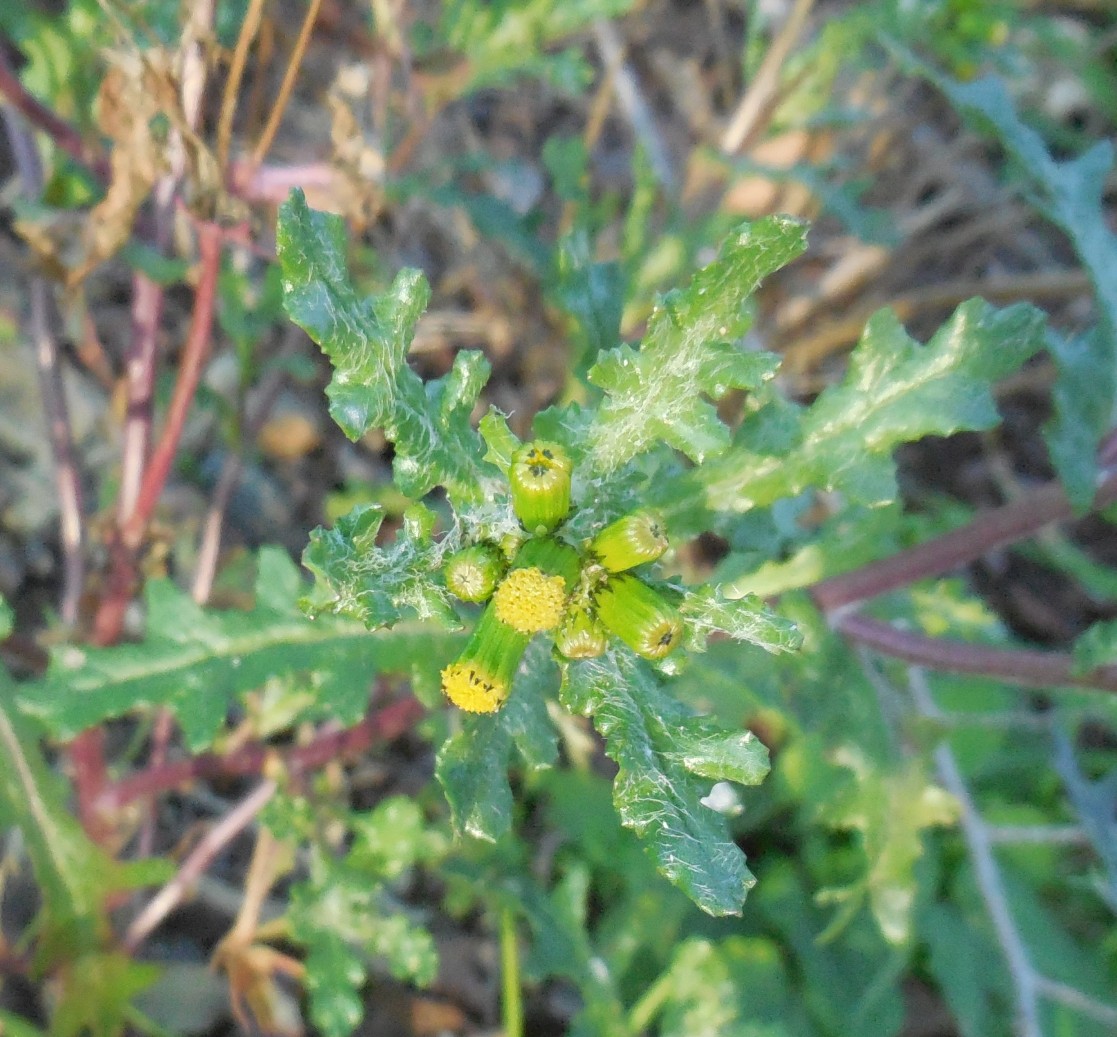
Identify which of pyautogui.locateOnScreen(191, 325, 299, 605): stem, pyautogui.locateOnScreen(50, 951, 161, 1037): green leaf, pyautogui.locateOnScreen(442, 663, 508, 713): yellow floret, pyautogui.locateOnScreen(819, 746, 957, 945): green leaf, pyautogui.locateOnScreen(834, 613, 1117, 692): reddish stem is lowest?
pyautogui.locateOnScreen(50, 951, 161, 1037): green leaf

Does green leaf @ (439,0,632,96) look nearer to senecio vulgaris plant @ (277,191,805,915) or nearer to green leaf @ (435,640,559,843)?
senecio vulgaris plant @ (277,191,805,915)

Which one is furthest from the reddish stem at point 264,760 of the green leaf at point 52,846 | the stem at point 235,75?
the stem at point 235,75

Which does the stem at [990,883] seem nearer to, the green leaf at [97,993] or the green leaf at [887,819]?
the green leaf at [887,819]

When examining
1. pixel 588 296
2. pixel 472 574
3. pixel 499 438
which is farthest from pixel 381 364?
pixel 588 296

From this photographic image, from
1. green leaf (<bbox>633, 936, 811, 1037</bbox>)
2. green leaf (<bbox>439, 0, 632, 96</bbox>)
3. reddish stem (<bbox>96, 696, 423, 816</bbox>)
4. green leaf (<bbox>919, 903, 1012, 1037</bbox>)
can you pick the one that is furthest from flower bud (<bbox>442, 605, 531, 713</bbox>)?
green leaf (<bbox>919, 903, 1012, 1037</bbox>)

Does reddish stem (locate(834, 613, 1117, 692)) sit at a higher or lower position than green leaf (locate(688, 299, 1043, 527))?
lower

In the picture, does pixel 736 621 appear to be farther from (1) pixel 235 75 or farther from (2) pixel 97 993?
(2) pixel 97 993
